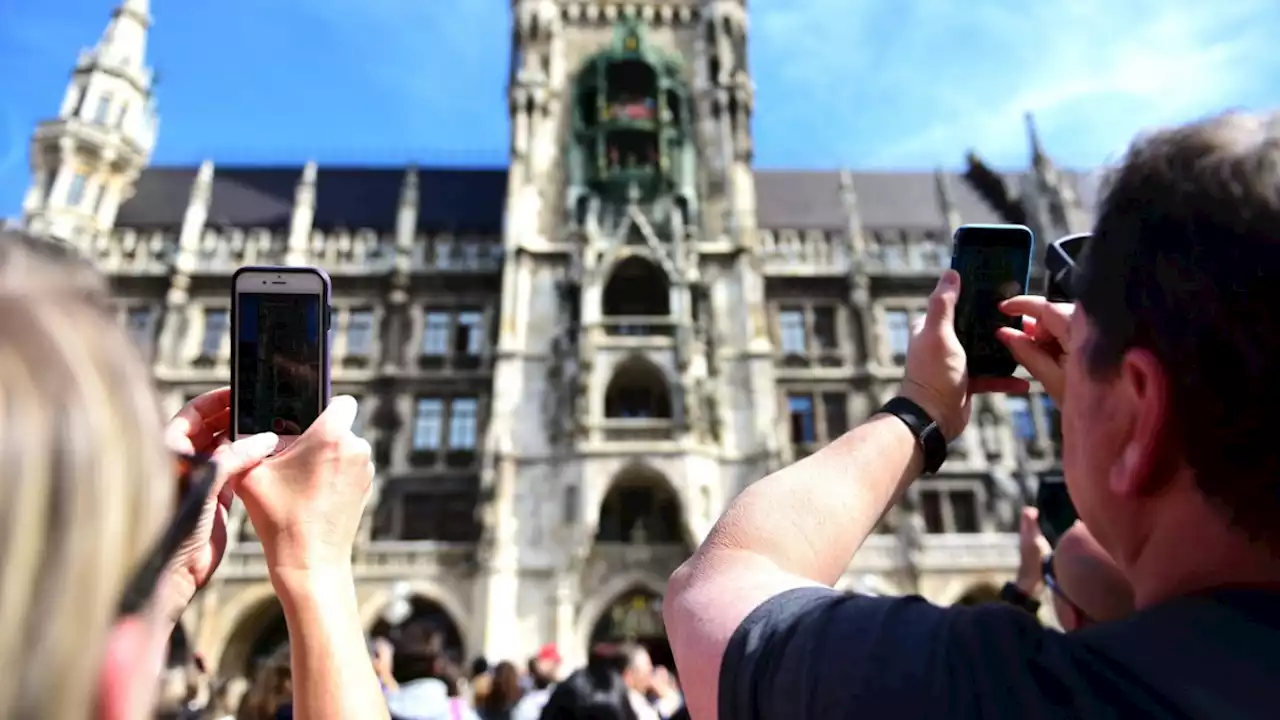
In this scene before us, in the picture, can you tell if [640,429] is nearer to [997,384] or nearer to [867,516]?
[997,384]

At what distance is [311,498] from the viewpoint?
164 centimetres

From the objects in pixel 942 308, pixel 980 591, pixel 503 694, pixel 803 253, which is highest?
pixel 803 253

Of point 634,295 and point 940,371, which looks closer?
point 940,371

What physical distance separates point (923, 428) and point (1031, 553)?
9.93 ft

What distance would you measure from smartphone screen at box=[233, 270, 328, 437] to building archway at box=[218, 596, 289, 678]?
22.8 meters

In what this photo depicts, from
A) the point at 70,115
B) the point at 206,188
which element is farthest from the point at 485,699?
the point at 70,115

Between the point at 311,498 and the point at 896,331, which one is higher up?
the point at 896,331

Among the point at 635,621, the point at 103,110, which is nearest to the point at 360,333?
the point at 635,621

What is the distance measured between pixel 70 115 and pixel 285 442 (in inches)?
1480

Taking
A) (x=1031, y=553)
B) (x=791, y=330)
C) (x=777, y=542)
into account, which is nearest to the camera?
(x=777, y=542)

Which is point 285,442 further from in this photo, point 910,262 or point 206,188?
point 206,188

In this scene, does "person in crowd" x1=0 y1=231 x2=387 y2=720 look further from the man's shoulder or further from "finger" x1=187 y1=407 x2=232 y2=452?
"finger" x1=187 y1=407 x2=232 y2=452

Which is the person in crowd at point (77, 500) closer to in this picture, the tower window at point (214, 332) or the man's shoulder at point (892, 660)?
the man's shoulder at point (892, 660)

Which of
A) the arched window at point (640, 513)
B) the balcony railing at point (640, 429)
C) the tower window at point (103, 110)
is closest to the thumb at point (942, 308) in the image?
the balcony railing at point (640, 429)
